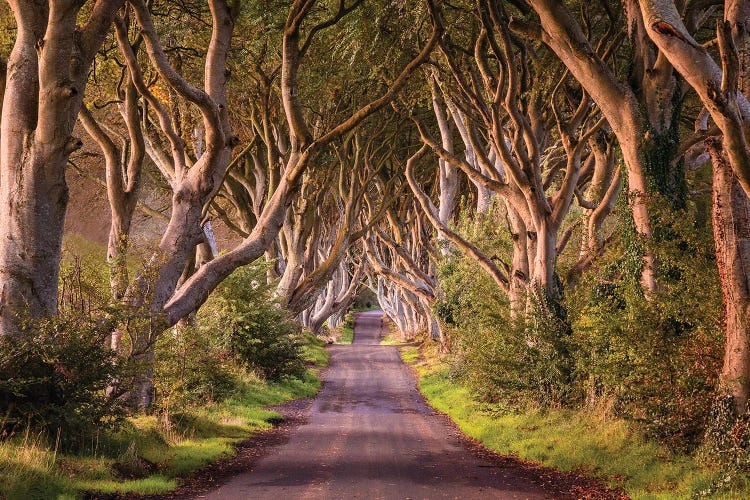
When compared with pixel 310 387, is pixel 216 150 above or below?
above

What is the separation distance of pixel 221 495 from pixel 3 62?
7.61 metres

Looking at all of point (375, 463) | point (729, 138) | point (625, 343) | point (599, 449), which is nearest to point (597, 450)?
point (599, 449)

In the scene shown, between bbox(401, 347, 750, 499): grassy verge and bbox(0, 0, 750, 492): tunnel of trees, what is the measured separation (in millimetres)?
355

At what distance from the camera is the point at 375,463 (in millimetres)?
11445

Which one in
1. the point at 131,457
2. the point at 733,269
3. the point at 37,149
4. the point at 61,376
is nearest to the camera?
the point at 733,269

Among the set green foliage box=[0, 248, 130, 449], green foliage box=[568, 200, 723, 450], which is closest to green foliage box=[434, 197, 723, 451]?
green foliage box=[568, 200, 723, 450]

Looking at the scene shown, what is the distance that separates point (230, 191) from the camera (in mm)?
28125

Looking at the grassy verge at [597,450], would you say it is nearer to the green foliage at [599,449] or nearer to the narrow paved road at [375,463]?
the green foliage at [599,449]

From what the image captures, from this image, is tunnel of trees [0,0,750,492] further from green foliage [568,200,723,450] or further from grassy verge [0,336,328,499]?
grassy verge [0,336,328,499]

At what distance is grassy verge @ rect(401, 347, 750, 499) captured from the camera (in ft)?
26.9

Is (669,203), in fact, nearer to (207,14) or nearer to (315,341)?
(207,14)

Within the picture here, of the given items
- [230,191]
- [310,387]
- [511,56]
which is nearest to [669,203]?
[511,56]

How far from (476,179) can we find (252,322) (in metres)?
7.77

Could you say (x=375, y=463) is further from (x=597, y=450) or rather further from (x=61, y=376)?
(x=61, y=376)
